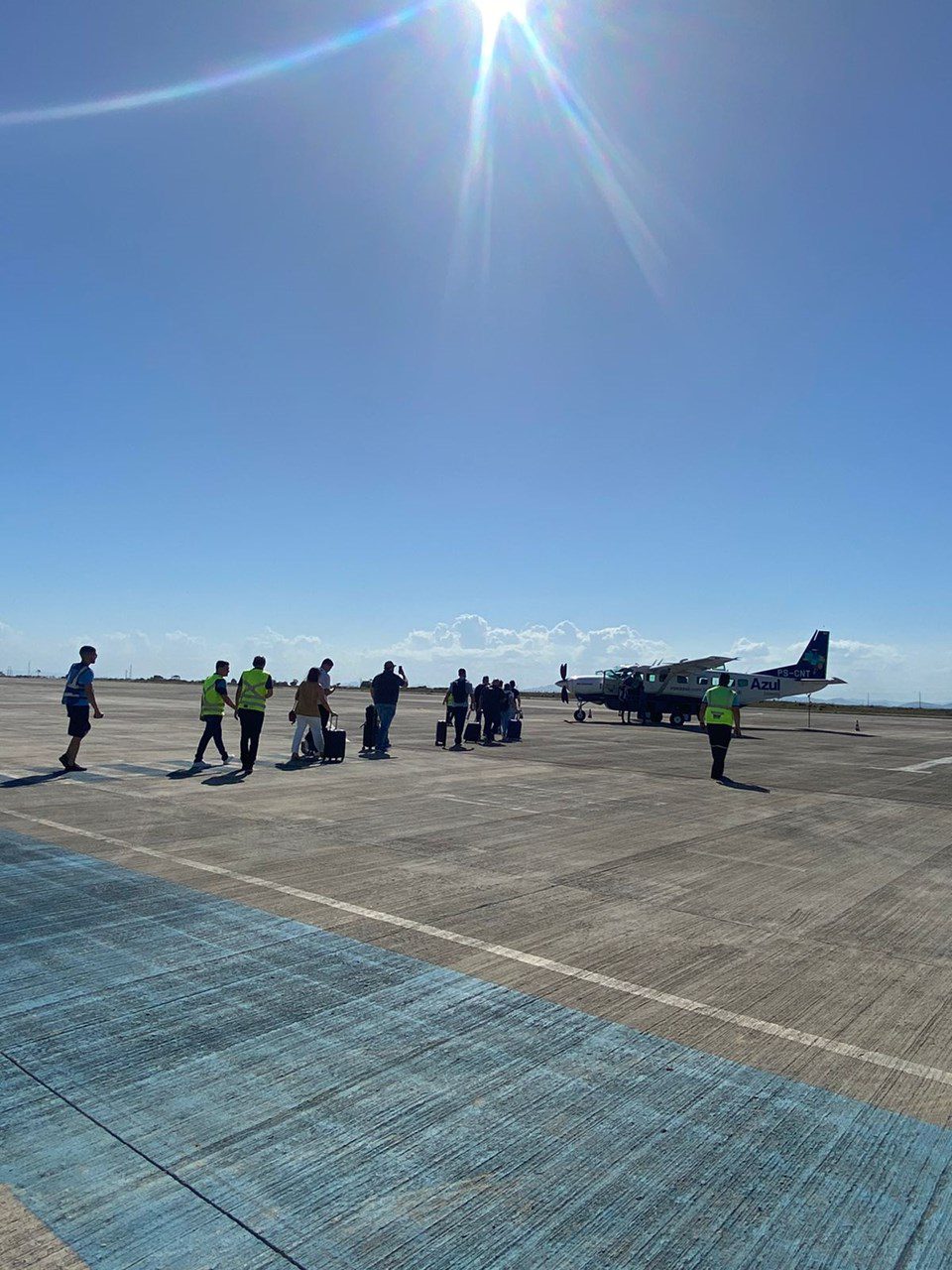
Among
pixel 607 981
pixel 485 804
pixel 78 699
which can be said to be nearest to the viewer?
pixel 607 981

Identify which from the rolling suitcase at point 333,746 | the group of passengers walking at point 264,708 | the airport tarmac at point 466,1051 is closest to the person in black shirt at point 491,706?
the group of passengers walking at point 264,708

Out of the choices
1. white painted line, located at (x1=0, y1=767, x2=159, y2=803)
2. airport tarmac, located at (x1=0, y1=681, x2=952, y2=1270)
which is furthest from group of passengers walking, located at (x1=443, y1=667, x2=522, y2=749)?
airport tarmac, located at (x1=0, y1=681, x2=952, y2=1270)

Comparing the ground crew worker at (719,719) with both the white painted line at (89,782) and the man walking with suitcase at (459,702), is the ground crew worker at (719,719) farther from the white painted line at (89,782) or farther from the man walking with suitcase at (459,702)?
the white painted line at (89,782)

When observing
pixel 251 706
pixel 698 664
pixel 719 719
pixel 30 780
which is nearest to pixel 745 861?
pixel 719 719

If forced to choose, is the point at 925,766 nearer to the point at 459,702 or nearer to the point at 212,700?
the point at 459,702

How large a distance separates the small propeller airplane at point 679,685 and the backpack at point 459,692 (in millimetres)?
16405

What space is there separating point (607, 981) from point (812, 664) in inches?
1598

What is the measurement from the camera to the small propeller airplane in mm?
36031

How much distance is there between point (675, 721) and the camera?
37.1 metres

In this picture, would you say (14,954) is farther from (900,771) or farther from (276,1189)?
(900,771)

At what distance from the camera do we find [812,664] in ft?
137

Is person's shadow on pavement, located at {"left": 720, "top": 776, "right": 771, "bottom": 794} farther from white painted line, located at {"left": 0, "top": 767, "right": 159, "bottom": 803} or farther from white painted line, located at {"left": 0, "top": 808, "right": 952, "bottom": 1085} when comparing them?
white painted line, located at {"left": 0, "top": 808, "right": 952, "bottom": 1085}

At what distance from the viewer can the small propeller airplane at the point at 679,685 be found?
36.0m

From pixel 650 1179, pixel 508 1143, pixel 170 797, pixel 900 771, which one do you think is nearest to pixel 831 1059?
pixel 650 1179
